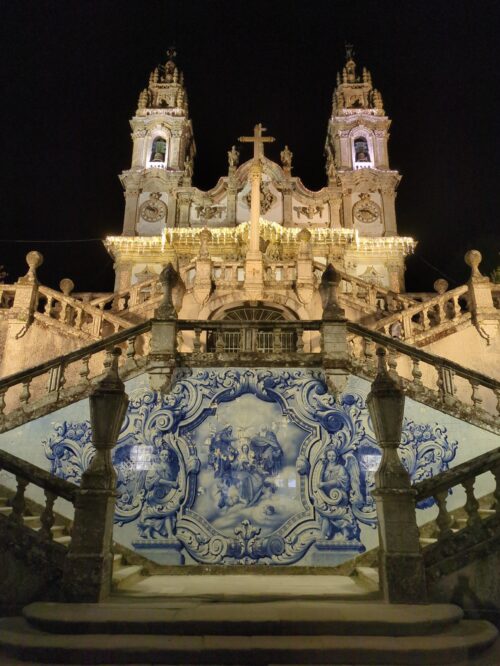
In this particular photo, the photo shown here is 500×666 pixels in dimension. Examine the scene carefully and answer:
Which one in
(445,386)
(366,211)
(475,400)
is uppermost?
(366,211)

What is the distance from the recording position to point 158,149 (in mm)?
30969

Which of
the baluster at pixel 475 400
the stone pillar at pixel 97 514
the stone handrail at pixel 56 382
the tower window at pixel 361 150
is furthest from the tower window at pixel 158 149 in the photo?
the stone pillar at pixel 97 514

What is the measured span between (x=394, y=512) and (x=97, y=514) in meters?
3.50

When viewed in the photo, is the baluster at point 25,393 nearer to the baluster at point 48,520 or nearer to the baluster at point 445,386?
the baluster at point 48,520

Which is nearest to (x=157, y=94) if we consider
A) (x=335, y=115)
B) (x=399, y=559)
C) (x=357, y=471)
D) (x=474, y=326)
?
(x=335, y=115)

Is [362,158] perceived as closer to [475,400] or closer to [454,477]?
[475,400]

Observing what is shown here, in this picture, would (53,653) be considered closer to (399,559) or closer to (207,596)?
(207,596)

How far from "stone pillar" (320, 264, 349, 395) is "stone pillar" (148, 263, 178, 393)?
9.03 ft

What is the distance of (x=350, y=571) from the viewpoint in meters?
7.34

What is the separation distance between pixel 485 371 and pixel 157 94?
2953cm

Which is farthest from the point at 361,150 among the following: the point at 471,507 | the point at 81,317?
the point at 471,507

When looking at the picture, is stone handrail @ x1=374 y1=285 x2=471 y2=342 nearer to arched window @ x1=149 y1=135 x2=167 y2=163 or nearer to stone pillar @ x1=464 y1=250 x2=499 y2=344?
stone pillar @ x1=464 y1=250 x2=499 y2=344

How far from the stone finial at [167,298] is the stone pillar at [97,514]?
2922 mm

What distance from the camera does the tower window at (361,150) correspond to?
30109mm
